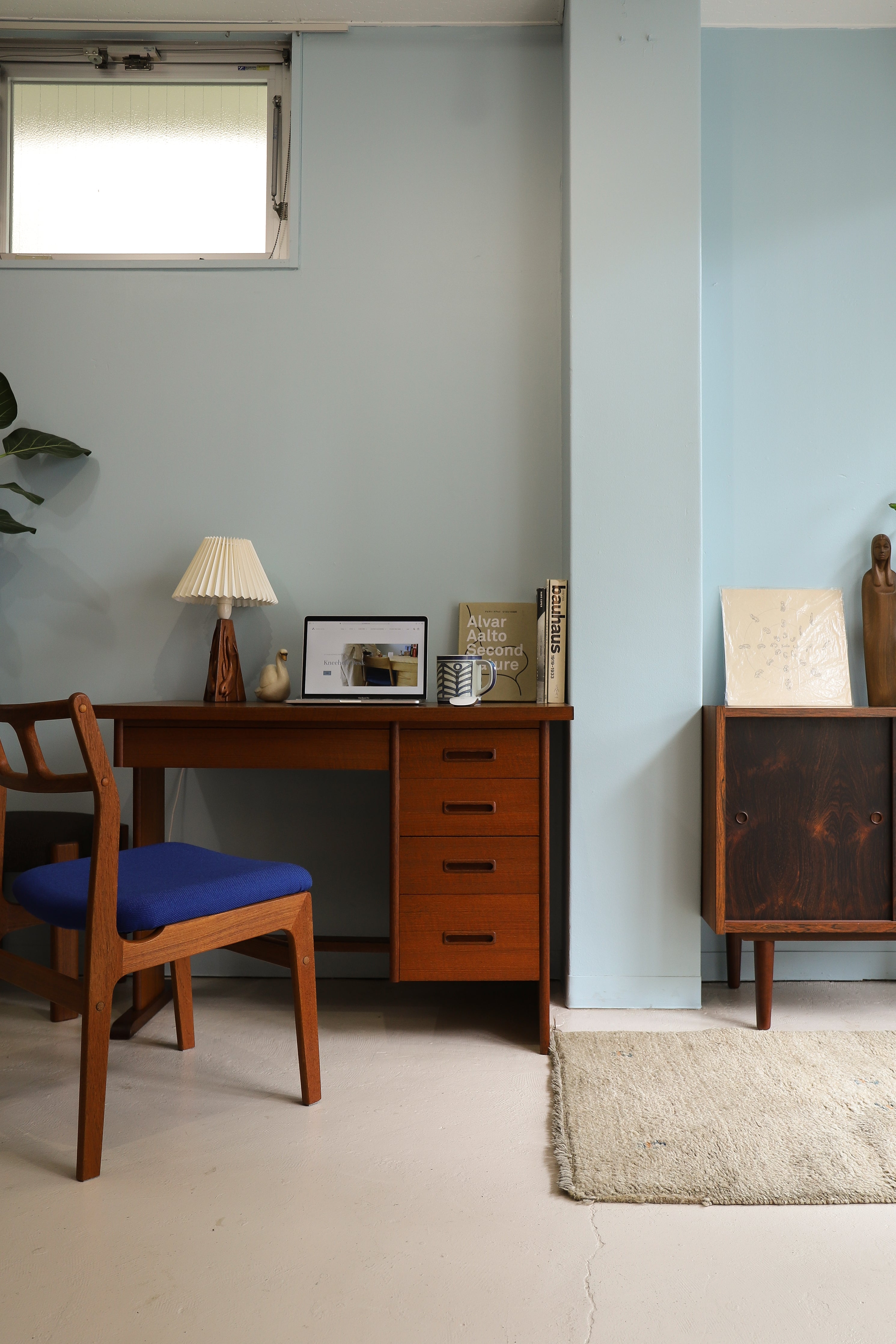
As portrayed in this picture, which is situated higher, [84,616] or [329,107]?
[329,107]

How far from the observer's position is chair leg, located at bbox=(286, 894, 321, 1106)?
1688mm

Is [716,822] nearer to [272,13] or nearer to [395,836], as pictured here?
[395,836]

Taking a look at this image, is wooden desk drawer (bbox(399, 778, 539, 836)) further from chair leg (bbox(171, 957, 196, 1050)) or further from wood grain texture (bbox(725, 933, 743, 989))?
wood grain texture (bbox(725, 933, 743, 989))

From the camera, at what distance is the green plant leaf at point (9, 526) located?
93.0 inches

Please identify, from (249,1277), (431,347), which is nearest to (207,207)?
(431,347)

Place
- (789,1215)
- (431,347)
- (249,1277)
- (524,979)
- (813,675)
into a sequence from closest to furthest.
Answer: (249,1277) → (789,1215) → (524,979) → (813,675) → (431,347)

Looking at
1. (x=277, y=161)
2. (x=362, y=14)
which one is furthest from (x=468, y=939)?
(x=362, y=14)

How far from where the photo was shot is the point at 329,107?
99.4 inches

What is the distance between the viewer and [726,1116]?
5.38 ft

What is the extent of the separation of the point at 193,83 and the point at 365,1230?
10.1 feet

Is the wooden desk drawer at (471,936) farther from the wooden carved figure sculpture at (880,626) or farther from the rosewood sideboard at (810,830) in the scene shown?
the wooden carved figure sculpture at (880,626)

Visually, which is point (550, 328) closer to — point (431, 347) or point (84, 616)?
point (431, 347)

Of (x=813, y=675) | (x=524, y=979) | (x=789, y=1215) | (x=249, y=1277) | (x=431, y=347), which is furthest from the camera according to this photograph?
(x=431, y=347)

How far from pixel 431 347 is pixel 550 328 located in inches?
14.2
